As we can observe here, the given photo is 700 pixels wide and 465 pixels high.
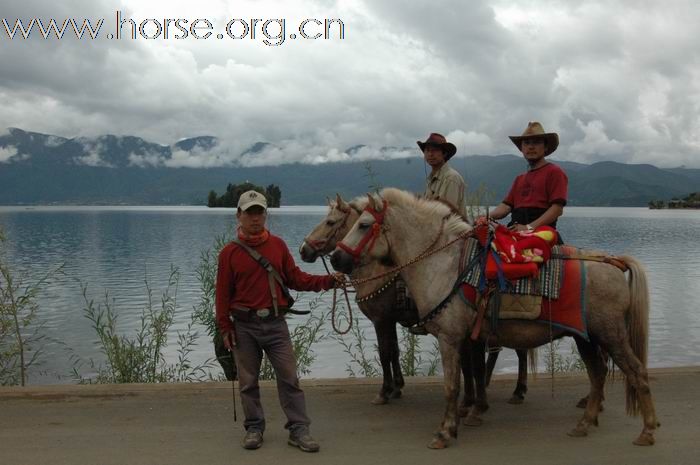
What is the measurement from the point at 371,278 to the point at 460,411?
1527mm

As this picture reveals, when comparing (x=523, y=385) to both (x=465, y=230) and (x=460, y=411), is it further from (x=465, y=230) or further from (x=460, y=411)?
(x=465, y=230)

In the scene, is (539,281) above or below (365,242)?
below

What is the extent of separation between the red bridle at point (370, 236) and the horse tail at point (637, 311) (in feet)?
6.57

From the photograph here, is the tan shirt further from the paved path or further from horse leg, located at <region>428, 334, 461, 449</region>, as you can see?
the paved path

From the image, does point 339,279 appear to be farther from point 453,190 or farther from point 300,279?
point 453,190

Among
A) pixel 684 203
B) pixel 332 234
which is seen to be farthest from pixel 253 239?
pixel 684 203

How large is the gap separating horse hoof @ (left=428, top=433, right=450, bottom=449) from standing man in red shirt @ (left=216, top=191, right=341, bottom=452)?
3.01ft

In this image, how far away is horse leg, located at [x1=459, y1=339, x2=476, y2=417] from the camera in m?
5.46

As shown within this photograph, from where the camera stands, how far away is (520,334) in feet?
15.6

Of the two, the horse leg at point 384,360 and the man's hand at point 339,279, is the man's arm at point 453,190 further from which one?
the man's hand at point 339,279

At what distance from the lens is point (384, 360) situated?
19.3ft

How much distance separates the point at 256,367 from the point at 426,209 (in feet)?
6.34

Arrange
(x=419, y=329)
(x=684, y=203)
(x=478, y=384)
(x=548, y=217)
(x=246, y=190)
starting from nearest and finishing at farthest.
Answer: (x=548, y=217), (x=419, y=329), (x=478, y=384), (x=246, y=190), (x=684, y=203)

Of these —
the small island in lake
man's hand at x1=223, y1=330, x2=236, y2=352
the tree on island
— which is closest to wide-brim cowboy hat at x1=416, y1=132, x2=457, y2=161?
the tree on island
